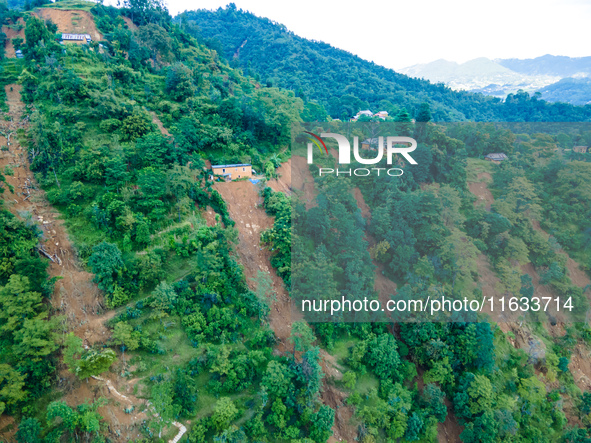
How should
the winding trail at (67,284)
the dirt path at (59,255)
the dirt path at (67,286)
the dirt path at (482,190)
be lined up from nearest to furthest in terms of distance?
the dirt path at (67,286), the winding trail at (67,284), the dirt path at (59,255), the dirt path at (482,190)

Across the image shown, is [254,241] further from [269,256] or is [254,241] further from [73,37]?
[73,37]

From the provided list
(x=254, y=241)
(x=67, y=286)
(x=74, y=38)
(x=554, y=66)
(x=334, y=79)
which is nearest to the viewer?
(x=67, y=286)

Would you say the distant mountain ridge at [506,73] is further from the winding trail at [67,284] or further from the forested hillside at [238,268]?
the winding trail at [67,284]

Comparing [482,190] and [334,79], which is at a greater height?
[334,79]

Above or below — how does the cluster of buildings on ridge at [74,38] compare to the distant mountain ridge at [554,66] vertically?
below

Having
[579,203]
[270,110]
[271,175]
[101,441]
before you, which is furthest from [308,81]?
[101,441]

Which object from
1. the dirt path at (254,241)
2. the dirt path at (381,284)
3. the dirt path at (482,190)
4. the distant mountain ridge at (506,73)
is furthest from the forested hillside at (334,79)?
the distant mountain ridge at (506,73)

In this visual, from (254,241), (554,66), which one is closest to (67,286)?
(254,241)
